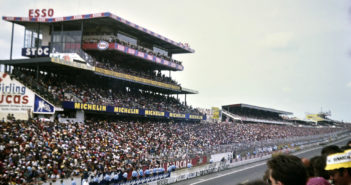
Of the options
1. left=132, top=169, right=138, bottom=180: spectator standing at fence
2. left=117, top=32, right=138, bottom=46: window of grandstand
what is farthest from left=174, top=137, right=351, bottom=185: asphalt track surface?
left=117, top=32, right=138, bottom=46: window of grandstand

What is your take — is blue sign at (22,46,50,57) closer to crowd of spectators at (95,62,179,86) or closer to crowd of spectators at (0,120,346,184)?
crowd of spectators at (95,62,179,86)

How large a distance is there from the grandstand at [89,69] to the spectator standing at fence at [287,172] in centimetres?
2451

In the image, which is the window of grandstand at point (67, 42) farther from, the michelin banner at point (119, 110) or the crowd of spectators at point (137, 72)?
the michelin banner at point (119, 110)

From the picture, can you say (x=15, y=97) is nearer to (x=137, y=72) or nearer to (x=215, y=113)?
(x=137, y=72)

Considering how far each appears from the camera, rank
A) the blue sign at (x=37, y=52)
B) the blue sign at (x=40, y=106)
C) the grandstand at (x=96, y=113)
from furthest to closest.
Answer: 1. the blue sign at (x=37, y=52)
2. the blue sign at (x=40, y=106)
3. the grandstand at (x=96, y=113)

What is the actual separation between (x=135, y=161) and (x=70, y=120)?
7275mm

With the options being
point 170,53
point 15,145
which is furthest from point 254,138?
point 15,145

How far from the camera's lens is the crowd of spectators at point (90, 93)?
2616 cm

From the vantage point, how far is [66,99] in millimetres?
26781

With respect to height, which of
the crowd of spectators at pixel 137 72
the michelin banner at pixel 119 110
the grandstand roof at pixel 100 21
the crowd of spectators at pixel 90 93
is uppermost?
the grandstand roof at pixel 100 21

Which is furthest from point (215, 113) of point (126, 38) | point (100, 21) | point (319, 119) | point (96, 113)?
point (319, 119)

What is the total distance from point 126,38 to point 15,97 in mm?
16296

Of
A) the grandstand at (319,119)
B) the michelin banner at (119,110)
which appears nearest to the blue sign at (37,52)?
the michelin banner at (119,110)

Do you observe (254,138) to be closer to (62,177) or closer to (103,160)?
(103,160)
